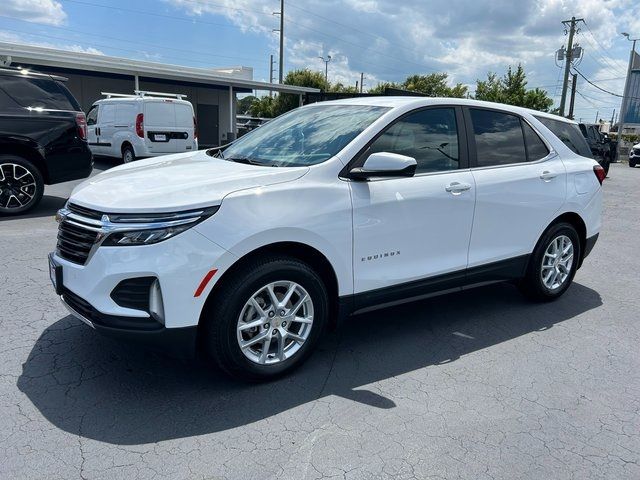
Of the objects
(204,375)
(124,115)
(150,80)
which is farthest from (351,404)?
(150,80)

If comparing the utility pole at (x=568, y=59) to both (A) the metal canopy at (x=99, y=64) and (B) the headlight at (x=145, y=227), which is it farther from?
(B) the headlight at (x=145, y=227)

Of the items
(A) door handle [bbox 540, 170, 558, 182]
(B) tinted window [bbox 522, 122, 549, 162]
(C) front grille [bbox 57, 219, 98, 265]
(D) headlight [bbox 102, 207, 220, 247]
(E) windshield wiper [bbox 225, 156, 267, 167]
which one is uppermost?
(B) tinted window [bbox 522, 122, 549, 162]

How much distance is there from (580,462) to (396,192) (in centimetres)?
189

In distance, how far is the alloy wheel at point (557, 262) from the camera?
4.79 meters

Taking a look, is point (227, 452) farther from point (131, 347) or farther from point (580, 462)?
point (580, 462)

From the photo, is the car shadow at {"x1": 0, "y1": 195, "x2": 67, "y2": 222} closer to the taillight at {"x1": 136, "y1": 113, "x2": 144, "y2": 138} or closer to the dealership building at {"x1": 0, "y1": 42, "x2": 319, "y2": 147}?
the taillight at {"x1": 136, "y1": 113, "x2": 144, "y2": 138}

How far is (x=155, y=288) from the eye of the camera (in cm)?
279

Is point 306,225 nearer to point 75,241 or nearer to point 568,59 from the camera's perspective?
point 75,241

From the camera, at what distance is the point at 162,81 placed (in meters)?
25.6

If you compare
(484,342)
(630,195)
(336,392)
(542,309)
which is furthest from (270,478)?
(630,195)

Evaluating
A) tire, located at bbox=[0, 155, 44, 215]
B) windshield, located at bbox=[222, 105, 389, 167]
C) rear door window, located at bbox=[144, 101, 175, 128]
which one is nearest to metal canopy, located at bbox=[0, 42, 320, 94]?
rear door window, located at bbox=[144, 101, 175, 128]

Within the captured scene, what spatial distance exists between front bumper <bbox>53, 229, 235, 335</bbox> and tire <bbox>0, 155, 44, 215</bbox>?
218 inches

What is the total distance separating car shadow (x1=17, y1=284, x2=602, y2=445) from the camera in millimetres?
2854

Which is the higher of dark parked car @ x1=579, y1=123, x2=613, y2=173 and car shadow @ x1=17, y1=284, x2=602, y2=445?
dark parked car @ x1=579, y1=123, x2=613, y2=173
